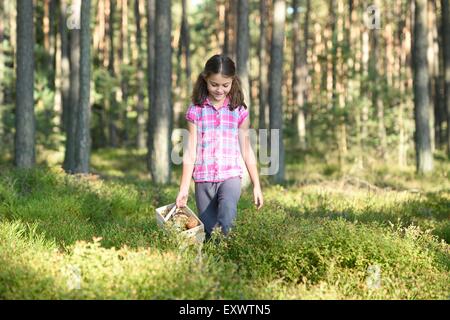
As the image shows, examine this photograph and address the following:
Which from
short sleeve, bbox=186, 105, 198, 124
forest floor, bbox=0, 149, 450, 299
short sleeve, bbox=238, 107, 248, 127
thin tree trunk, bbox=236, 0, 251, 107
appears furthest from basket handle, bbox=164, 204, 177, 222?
thin tree trunk, bbox=236, 0, 251, 107

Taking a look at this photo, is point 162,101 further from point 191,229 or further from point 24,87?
point 191,229

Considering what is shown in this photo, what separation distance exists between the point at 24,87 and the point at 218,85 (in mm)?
8652

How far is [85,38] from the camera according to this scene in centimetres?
1357

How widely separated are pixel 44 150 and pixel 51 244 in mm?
15793

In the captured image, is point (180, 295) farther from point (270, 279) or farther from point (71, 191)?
point (71, 191)

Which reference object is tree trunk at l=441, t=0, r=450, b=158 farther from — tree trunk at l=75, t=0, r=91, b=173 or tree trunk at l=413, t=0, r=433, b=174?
tree trunk at l=75, t=0, r=91, b=173

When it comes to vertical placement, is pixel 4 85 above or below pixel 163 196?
above

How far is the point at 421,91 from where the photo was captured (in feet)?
56.0

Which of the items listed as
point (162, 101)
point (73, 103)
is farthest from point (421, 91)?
point (73, 103)

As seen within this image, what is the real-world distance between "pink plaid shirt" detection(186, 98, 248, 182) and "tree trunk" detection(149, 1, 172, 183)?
29.2 feet

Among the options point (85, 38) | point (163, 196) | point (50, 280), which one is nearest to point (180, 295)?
point (50, 280)

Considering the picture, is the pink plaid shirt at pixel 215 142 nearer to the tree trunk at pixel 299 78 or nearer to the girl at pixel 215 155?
the girl at pixel 215 155

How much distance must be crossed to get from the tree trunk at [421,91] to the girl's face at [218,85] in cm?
1258

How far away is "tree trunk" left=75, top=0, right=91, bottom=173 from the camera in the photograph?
1359 cm
